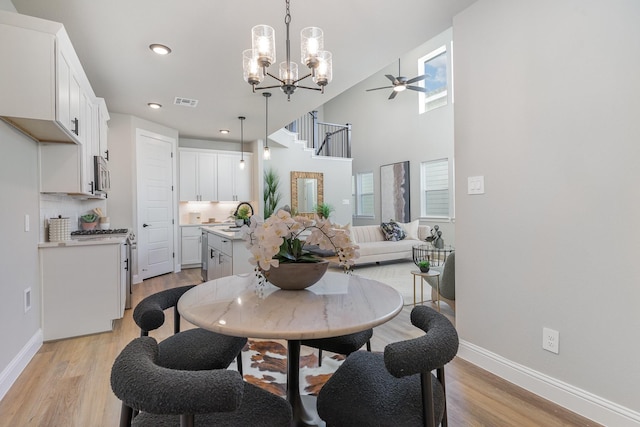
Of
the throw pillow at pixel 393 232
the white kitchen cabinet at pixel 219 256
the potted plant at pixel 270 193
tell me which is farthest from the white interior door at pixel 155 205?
the throw pillow at pixel 393 232

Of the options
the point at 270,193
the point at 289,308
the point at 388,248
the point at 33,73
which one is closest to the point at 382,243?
the point at 388,248

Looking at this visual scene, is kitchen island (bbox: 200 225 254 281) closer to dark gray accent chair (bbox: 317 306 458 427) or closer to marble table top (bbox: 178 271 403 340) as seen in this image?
marble table top (bbox: 178 271 403 340)

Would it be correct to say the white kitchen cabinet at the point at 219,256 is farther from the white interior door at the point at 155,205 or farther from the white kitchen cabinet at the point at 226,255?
the white interior door at the point at 155,205

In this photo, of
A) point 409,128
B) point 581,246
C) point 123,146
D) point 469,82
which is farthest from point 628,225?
point 409,128

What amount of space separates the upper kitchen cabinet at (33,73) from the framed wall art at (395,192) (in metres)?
7.06

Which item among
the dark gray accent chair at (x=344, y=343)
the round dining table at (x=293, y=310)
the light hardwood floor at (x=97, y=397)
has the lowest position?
the light hardwood floor at (x=97, y=397)

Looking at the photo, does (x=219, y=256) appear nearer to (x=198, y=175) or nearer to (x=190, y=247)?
(x=190, y=247)

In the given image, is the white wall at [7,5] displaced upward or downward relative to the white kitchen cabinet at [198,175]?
upward

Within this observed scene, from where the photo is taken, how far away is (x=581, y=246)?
1.79 meters

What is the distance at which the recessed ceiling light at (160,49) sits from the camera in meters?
2.83

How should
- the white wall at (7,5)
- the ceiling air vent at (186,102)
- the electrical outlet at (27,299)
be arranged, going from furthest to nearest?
the ceiling air vent at (186,102) < the electrical outlet at (27,299) < the white wall at (7,5)

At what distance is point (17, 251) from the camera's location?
2.30m

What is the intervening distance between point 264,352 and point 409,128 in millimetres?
6993

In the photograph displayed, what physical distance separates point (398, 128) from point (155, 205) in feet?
20.0
